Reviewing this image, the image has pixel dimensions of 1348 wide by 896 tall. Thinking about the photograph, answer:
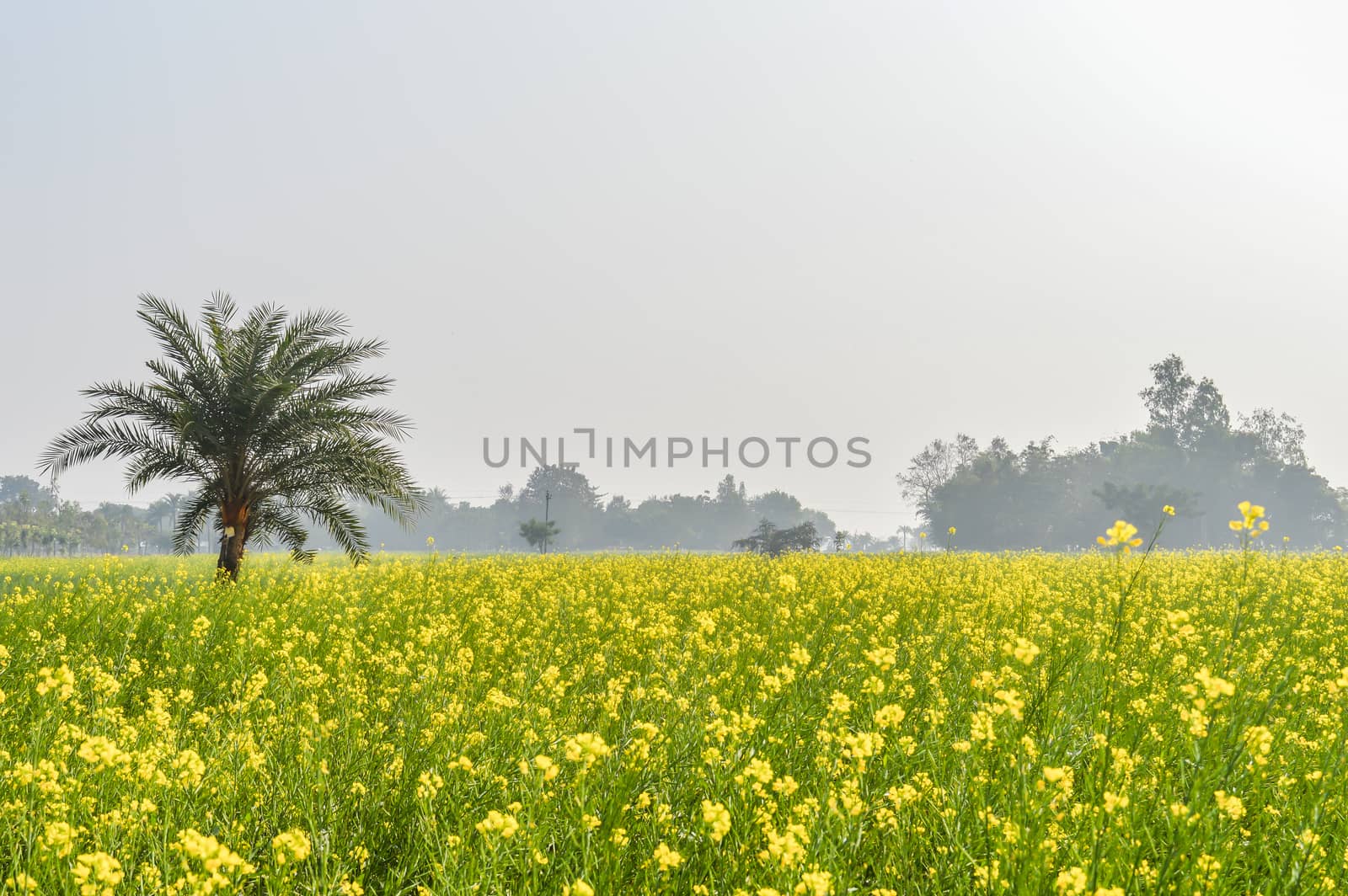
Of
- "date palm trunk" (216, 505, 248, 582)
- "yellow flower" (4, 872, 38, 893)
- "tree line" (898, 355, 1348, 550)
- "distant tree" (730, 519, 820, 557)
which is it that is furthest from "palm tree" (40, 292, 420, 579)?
"tree line" (898, 355, 1348, 550)

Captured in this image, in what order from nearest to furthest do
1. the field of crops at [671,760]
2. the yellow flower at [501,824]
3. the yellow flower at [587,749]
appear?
the yellow flower at [501,824] → the yellow flower at [587,749] → the field of crops at [671,760]

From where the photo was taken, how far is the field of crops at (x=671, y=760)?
9.75 feet

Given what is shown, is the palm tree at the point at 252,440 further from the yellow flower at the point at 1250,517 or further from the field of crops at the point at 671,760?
the yellow flower at the point at 1250,517

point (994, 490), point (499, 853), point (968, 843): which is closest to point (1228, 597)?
point (968, 843)

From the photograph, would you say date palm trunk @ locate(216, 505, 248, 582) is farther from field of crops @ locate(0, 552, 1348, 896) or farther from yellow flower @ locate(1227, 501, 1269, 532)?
yellow flower @ locate(1227, 501, 1269, 532)

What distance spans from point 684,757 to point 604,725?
830mm

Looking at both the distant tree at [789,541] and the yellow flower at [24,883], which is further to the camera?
the distant tree at [789,541]

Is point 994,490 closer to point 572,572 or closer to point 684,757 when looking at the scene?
point 572,572

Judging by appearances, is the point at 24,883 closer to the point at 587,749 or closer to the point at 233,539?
the point at 587,749

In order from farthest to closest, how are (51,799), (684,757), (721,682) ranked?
(721,682)
(684,757)
(51,799)

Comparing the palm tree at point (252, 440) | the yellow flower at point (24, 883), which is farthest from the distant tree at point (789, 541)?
the yellow flower at point (24, 883)

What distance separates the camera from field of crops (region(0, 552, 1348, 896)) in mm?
2973

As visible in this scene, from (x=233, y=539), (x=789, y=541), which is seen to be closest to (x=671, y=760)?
(x=233, y=539)

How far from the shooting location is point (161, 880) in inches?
128
